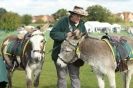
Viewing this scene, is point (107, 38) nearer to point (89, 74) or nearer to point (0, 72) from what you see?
point (0, 72)

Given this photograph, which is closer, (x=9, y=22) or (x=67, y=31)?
(x=67, y=31)

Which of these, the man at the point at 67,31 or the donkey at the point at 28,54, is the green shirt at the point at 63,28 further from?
→ the donkey at the point at 28,54

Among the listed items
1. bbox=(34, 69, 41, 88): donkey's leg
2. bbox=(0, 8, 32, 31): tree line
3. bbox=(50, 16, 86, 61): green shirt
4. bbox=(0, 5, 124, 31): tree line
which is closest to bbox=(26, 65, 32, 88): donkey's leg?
bbox=(34, 69, 41, 88): donkey's leg

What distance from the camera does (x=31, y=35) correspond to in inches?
415

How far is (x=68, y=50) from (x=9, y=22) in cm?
7465

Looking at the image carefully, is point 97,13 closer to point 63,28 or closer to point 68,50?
point 63,28

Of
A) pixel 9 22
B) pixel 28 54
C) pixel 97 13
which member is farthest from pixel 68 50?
pixel 97 13

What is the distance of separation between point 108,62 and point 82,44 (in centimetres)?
74

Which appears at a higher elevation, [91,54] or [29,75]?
[91,54]

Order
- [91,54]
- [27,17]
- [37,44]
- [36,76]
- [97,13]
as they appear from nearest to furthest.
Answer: [91,54] → [37,44] → [36,76] → [27,17] → [97,13]

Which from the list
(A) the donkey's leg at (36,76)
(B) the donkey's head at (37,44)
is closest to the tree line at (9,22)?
(A) the donkey's leg at (36,76)

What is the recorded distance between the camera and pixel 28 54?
425 inches

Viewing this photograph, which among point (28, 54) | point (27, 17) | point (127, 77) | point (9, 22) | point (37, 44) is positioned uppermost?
point (37, 44)

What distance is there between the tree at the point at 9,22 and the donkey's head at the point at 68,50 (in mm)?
68574
